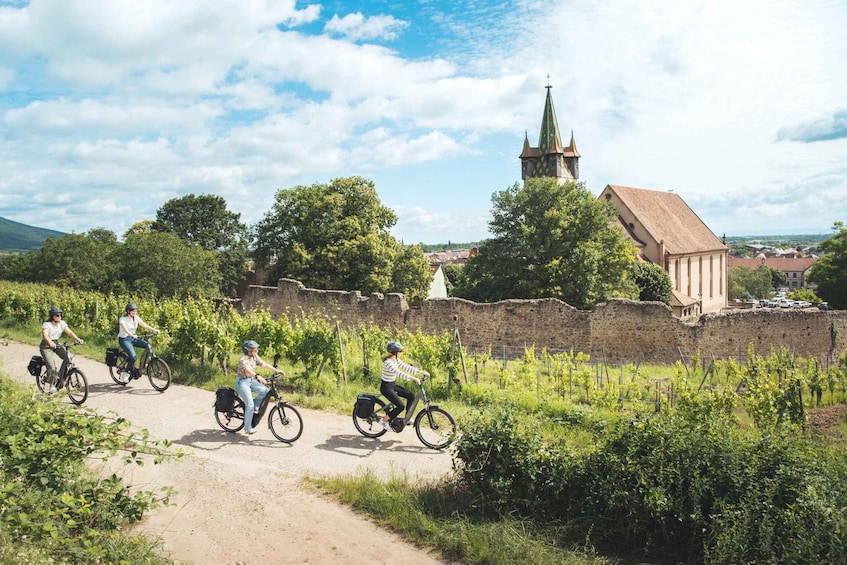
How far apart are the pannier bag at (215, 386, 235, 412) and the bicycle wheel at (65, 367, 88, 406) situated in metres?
3.05

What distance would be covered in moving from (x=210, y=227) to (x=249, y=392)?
1692 inches

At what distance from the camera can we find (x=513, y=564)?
5539 mm

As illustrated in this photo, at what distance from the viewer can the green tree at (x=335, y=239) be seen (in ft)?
109

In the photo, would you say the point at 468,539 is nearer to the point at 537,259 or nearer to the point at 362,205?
the point at 537,259

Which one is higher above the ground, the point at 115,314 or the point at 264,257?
the point at 264,257

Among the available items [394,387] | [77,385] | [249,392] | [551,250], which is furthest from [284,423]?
[551,250]

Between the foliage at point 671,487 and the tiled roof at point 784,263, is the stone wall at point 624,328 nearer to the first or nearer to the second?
the foliage at point 671,487

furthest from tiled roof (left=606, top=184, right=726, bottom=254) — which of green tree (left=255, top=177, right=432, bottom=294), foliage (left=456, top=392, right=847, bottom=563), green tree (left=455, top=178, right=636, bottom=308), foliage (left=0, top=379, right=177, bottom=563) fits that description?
foliage (left=0, top=379, right=177, bottom=563)

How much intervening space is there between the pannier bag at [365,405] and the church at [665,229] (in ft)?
106

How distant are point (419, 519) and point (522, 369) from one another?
24.9 feet

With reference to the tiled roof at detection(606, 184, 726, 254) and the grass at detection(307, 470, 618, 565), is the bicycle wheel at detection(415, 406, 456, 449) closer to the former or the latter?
the grass at detection(307, 470, 618, 565)

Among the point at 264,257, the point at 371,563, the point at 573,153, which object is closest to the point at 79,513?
the point at 371,563

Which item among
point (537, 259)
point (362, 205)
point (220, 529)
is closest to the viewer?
point (220, 529)

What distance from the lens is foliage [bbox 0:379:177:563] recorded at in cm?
481
